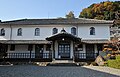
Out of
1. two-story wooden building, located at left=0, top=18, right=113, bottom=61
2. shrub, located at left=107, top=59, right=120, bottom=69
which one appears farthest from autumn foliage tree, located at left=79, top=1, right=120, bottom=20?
shrub, located at left=107, top=59, right=120, bottom=69

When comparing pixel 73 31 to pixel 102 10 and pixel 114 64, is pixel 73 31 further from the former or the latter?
pixel 102 10

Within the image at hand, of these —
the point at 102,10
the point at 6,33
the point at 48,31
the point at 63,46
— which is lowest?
the point at 63,46

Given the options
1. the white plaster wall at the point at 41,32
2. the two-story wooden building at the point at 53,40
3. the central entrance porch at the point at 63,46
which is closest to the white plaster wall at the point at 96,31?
the two-story wooden building at the point at 53,40

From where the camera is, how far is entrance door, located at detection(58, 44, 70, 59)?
2811 centimetres

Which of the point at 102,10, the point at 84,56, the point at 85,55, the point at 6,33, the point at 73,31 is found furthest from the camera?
the point at 102,10

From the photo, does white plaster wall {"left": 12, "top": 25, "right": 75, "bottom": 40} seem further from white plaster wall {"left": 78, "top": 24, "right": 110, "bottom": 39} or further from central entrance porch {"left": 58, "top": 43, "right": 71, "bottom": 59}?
central entrance porch {"left": 58, "top": 43, "right": 71, "bottom": 59}

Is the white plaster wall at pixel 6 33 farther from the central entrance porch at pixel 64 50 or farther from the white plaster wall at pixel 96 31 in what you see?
the white plaster wall at pixel 96 31

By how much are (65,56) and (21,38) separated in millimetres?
8170

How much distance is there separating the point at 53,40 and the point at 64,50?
2433mm

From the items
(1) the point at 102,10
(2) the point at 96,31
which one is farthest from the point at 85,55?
(1) the point at 102,10

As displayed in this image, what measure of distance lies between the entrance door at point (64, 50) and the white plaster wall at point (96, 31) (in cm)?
329

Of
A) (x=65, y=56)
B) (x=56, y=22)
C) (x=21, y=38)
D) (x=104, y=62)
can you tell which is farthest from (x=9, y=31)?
(x=104, y=62)

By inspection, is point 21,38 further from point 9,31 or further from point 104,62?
point 104,62

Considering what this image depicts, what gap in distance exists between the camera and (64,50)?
28.5 metres
